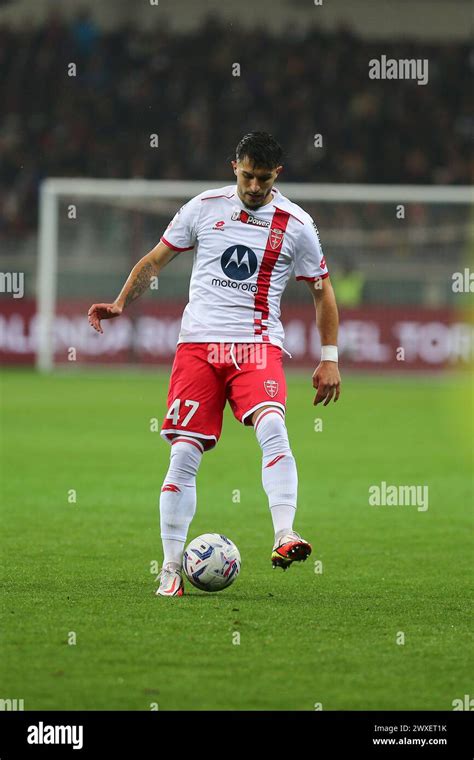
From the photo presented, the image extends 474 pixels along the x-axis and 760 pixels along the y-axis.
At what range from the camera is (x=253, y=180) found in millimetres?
6645

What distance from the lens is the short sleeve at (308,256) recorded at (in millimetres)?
6891

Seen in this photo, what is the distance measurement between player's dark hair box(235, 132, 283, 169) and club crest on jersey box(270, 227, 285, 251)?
13.9 inches

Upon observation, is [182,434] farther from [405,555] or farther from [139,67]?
[139,67]

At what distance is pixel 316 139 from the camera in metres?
27.0

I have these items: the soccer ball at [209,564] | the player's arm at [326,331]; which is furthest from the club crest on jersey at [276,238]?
the soccer ball at [209,564]

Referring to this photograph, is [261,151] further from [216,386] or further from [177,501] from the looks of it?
[177,501]

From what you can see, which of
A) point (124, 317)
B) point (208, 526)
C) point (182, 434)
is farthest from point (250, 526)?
point (124, 317)

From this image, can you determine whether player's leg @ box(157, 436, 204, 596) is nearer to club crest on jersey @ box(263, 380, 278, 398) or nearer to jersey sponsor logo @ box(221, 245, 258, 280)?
club crest on jersey @ box(263, 380, 278, 398)

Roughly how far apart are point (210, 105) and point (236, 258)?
23.6m

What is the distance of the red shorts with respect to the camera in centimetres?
665

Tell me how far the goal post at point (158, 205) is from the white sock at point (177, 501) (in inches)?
711

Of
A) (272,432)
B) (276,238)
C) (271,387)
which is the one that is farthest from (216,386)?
(276,238)

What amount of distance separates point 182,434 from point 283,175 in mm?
22132

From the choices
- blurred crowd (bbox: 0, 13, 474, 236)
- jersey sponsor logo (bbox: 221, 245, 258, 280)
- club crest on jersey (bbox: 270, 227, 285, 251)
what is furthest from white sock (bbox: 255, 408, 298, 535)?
blurred crowd (bbox: 0, 13, 474, 236)
